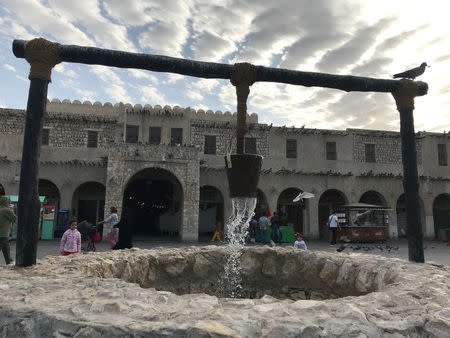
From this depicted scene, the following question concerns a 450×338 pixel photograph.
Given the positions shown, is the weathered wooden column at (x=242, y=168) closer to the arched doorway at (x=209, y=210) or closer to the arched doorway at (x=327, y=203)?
the arched doorway at (x=209, y=210)

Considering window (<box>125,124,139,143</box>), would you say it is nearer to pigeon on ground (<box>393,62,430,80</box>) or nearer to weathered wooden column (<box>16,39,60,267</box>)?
weathered wooden column (<box>16,39,60,267</box>)

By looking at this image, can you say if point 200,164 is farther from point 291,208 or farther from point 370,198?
point 370,198

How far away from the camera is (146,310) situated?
2291 millimetres

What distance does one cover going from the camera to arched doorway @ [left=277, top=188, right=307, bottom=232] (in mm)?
21172

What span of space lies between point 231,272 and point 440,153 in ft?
76.0

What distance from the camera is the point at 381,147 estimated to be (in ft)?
71.4

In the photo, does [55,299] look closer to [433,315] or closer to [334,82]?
[433,315]

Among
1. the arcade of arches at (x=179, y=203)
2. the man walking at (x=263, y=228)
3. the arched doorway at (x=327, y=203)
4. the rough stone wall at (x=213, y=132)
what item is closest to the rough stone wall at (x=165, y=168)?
the arcade of arches at (x=179, y=203)

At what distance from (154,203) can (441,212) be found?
22690mm

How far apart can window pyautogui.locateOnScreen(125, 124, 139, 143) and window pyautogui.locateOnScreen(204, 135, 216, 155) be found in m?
4.43

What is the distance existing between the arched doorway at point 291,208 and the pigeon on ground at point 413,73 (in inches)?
653

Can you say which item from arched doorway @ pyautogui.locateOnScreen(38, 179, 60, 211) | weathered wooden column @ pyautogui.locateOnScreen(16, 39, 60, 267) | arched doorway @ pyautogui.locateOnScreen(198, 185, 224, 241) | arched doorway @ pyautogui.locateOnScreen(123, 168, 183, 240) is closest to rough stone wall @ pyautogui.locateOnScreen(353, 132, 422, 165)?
arched doorway @ pyautogui.locateOnScreen(198, 185, 224, 241)

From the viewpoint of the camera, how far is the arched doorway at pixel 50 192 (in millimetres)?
19109

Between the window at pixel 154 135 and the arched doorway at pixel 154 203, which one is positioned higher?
the window at pixel 154 135
